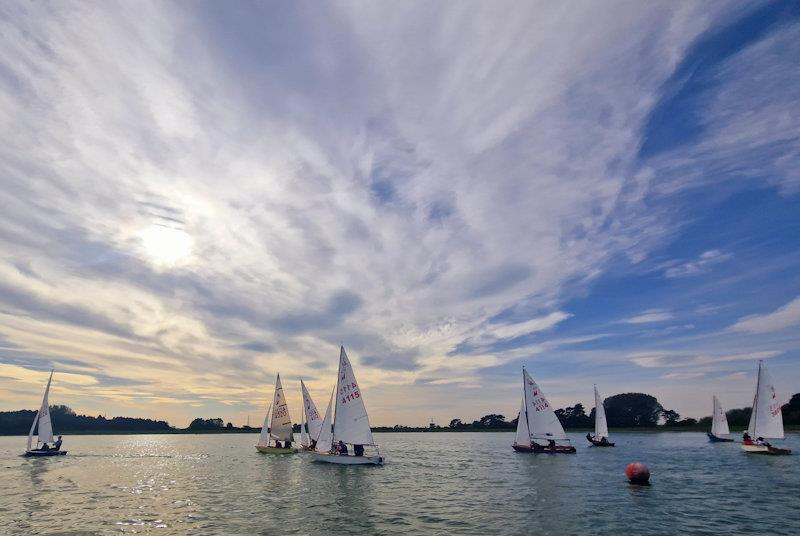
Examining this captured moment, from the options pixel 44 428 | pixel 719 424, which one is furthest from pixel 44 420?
pixel 719 424

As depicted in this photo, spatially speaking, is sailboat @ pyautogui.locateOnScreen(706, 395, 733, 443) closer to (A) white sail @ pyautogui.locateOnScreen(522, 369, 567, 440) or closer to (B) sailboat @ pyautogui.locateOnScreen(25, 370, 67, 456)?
(A) white sail @ pyautogui.locateOnScreen(522, 369, 567, 440)

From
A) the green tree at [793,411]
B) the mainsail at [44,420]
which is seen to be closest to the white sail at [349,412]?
the mainsail at [44,420]

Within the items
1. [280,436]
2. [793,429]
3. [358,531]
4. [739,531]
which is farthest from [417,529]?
[793,429]

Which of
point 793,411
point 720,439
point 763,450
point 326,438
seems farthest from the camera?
point 793,411

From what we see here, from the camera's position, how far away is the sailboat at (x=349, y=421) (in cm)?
5875

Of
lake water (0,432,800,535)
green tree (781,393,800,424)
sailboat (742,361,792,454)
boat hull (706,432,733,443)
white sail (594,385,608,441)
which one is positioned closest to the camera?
lake water (0,432,800,535)

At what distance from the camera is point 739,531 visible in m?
26.6

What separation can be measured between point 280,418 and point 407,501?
4878 cm

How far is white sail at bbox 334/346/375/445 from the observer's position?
5906 centimetres

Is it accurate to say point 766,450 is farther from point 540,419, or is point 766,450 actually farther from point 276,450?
point 276,450

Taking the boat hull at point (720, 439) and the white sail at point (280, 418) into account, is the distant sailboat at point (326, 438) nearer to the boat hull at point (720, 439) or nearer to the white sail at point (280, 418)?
the white sail at point (280, 418)

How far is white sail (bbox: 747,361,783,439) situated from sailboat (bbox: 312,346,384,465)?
5509 cm

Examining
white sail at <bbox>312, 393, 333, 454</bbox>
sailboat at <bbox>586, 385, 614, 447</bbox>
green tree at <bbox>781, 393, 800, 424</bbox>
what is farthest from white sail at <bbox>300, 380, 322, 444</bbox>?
green tree at <bbox>781, 393, 800, 424</bbox>

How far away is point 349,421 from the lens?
5931 cm
